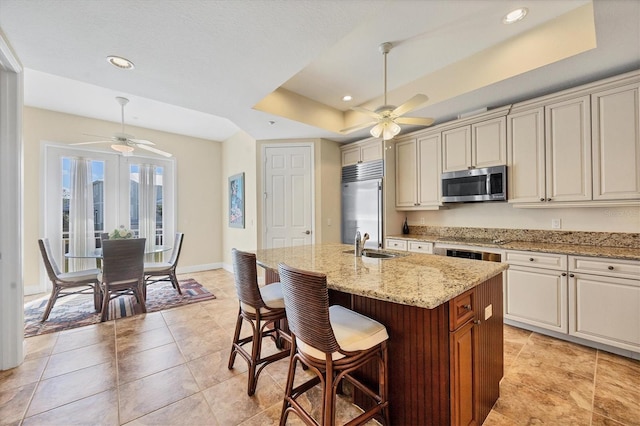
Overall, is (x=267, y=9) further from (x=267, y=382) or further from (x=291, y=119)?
(x=267, y=382)

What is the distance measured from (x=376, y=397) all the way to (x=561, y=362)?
1.89 metres

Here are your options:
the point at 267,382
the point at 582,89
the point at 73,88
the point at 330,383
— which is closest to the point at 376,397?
the point at 330,383

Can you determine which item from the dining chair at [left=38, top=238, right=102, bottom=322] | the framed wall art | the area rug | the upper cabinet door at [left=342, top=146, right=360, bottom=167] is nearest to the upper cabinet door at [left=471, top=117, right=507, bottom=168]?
the upper cabinet door at [left=342, top=146, right=360, bottom=167]

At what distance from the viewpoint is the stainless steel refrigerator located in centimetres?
401

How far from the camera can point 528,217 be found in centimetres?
313

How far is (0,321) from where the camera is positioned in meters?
2.11

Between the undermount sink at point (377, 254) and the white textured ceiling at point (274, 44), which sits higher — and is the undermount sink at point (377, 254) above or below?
below

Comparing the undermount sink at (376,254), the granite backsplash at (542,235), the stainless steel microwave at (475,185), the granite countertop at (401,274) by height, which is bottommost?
the undermount sink at (376,254)

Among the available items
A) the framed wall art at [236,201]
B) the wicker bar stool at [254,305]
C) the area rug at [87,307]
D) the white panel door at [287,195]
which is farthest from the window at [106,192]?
the wicker bar stool at [254,305]

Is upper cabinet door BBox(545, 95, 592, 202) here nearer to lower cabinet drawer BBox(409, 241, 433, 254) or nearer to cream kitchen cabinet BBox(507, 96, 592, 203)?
cream kitchen cabinet BBox(507, 96, 592, 203)

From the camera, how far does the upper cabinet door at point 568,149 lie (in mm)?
2506

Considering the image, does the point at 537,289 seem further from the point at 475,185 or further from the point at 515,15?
the point at 515,15

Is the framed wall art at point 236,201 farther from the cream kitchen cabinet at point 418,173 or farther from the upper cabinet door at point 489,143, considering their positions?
the upper cabinet door at point 489,143

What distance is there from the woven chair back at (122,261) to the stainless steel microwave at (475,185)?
13.2 ft
